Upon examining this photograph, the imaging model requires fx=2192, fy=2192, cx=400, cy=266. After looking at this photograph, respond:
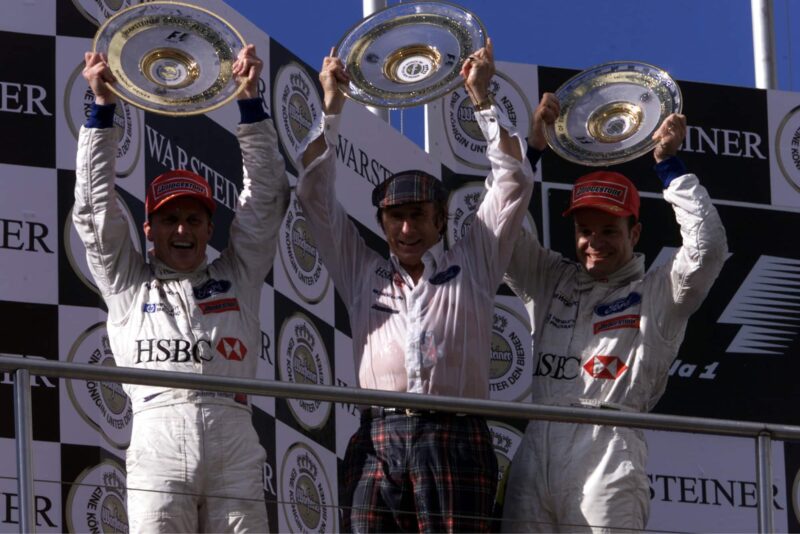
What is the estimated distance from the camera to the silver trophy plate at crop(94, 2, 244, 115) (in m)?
6.84

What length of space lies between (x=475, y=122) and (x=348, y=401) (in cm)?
411

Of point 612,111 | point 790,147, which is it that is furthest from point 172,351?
point 790,147

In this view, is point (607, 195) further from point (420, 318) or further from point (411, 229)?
point (420, 318)

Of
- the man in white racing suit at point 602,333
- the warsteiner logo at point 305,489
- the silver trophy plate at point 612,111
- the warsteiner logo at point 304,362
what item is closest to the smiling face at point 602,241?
the man in white racing suit at point 602,333

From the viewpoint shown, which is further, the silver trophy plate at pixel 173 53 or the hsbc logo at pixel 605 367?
the silver trophy plate at pixel 173 53

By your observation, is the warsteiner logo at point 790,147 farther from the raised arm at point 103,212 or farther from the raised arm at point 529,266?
the raised arm at point 103,212

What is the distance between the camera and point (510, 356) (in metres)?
9.39

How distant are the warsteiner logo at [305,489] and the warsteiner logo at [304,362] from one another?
14 cm

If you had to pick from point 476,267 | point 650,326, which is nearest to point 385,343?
point 476,267

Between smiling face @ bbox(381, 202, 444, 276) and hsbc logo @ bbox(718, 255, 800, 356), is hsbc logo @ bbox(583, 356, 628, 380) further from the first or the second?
hsbc logo @ bbox(718, 255, 800, 356)

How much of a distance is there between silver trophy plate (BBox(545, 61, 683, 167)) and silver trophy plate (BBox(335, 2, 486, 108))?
0.40m

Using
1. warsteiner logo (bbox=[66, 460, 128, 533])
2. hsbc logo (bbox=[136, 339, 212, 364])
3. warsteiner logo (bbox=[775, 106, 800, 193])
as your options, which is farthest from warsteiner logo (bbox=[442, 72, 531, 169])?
hsbc logo (bbox=[136, 339, 212, 364])

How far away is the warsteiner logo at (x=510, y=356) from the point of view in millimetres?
9305

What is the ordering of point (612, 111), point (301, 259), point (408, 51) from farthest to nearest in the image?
1. point (301, 259)
2. point (612, 111)
3. point (408, 51)
